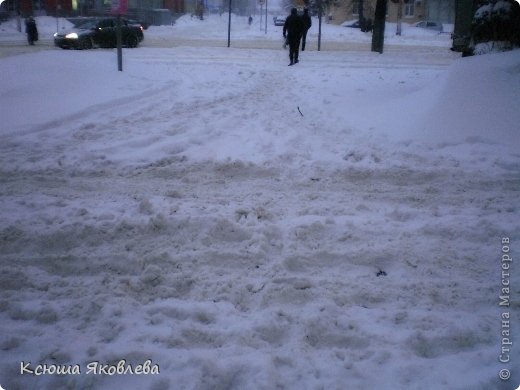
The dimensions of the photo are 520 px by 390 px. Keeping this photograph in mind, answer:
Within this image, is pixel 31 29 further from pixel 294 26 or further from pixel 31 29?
pixel 294 26

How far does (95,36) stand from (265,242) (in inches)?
833

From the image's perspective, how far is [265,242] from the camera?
160 inches

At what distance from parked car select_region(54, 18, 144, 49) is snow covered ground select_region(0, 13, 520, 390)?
14.2 metres

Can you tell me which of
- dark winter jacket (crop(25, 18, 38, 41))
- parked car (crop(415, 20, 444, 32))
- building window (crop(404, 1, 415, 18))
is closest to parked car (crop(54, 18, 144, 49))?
dark winter jacket (crop(25, 18, 38, 41))

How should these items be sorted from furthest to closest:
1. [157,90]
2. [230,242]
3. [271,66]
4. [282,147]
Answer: [271,66] → [157,90] → [282,147] → [230,242]

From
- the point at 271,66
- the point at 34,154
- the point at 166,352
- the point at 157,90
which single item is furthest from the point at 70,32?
the point at 166,352

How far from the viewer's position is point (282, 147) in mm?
6621

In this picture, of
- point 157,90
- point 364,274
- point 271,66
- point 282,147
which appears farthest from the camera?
point 271,66

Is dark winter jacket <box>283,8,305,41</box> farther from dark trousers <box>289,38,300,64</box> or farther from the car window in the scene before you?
the car window

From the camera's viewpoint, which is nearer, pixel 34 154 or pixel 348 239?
pixel 348 239

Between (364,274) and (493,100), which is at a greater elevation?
(493,100)

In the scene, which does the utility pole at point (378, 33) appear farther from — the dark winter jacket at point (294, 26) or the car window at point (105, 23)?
the car window at point (105, 23)

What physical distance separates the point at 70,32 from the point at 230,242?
2094 centimetres

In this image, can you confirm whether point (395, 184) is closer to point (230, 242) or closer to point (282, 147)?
point (282, 147)
